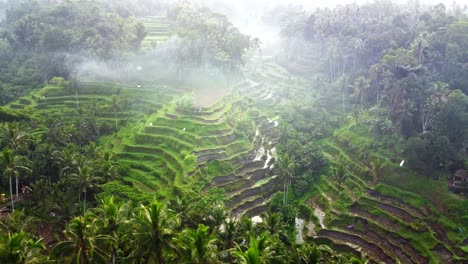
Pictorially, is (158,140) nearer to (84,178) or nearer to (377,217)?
(84,178)

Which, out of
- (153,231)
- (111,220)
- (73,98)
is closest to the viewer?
(153,231)

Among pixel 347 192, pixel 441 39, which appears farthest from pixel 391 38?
pixel 347 192

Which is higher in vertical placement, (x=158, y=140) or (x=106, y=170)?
(x=158, y=140)

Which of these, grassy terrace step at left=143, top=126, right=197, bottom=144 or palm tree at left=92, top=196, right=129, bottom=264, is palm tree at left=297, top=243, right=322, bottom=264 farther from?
grassy terrace step at left=143, top=126, right=197, bottom=144

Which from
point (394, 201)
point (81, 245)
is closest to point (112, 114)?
point (81, 245)

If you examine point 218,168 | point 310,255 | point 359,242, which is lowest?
point 359,242

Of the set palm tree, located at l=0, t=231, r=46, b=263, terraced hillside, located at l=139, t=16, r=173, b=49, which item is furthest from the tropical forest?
terraced hillside, located at l=139, t=16, r=173, b=49

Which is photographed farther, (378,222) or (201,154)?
(201,154)
